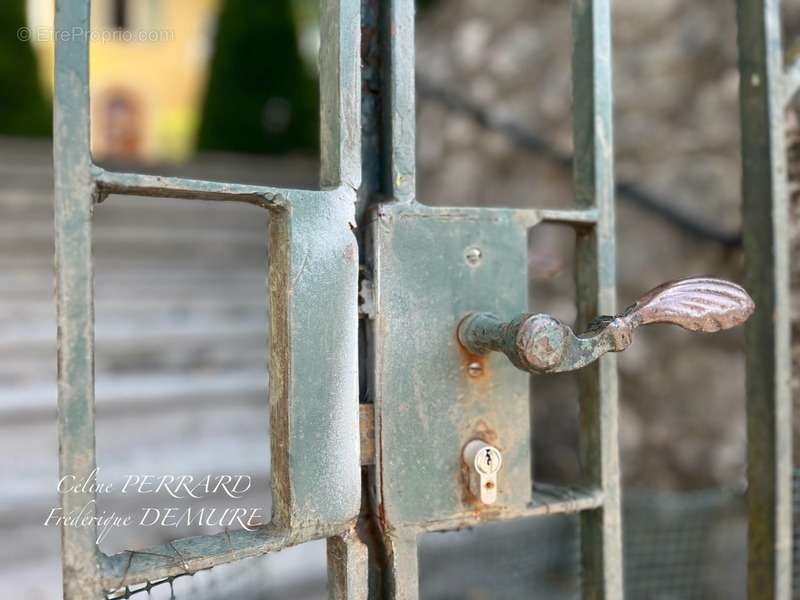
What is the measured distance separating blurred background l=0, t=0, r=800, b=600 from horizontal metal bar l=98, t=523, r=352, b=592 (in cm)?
67

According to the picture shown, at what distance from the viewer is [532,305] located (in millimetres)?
2115

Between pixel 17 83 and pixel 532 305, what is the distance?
357 centimetres

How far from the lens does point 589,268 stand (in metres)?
0.72

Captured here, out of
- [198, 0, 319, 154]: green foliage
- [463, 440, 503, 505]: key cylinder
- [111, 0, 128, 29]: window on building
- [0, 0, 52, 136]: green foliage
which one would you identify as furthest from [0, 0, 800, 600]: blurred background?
[111, 0, 128, 29]: window on building

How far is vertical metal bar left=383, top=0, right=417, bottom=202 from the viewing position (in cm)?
63

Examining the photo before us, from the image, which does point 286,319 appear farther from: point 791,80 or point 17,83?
point 17,83

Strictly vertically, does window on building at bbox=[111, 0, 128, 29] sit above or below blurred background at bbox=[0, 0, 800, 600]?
above

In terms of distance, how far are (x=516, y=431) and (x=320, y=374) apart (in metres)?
0.20

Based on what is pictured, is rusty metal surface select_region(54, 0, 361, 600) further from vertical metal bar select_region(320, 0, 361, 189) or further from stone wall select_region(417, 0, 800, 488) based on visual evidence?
stone wall select_region(417, 0, 800, 488)

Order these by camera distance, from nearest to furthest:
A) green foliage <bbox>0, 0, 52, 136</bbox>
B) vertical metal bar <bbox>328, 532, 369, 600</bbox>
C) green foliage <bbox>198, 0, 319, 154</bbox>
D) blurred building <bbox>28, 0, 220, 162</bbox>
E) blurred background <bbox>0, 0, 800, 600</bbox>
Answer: vertical metal bar <bbox>328, 532, 369, 600</bbox> → blurred background <bbox>0, 0, 800, 600</bbox> → green foliage <bbox>0, 0, 52, 136</bbox> → green foliage <bbox>198, 0, 319, 154</bbox> → blurred building <bbox>28, 0, 220, 162</bbox>

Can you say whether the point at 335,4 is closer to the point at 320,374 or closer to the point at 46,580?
the point at 320,374

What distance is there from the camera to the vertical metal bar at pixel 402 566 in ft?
2.00

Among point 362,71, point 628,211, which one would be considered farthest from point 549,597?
point 362,71

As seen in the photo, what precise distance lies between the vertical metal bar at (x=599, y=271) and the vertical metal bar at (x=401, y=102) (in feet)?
0.65
